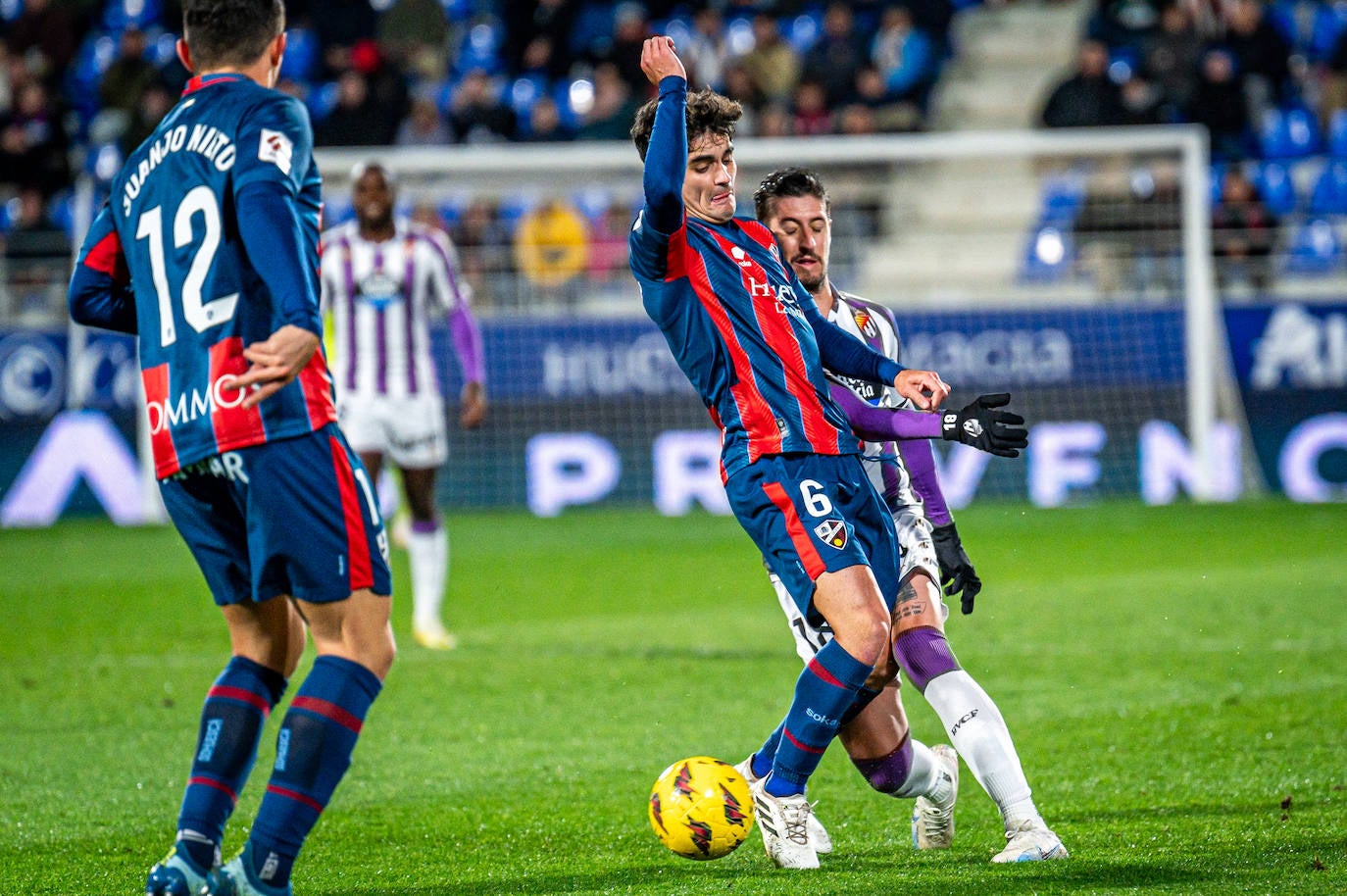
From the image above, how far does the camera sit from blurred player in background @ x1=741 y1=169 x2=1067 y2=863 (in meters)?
4.42

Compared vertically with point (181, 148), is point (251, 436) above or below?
below

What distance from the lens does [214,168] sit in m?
3.79

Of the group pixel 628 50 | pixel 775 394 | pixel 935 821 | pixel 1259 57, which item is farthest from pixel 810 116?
pixel 935 821

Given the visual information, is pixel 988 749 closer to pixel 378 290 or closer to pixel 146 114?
pixel 378 290

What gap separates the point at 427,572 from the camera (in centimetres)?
905

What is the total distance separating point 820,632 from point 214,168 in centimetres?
197

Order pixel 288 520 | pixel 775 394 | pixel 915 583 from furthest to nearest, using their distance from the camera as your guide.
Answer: pixel 915 583
pixel 775 394
pixel 288 520

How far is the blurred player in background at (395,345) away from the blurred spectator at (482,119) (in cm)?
814

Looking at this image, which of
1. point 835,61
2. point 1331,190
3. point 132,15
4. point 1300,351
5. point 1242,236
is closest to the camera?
point 1300,351

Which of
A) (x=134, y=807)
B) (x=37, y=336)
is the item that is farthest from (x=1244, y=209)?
(x=134, y=807)

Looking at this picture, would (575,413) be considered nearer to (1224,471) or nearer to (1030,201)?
(1030,201)

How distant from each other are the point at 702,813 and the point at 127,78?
1626cm

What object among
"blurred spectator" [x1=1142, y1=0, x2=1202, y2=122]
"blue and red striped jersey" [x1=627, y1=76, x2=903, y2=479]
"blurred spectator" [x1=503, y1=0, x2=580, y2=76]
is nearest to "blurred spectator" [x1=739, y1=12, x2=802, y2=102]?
"blurred spectator" [x1=503, y1=0, x2=580, y2=76]

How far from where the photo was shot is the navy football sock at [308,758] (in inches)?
144
